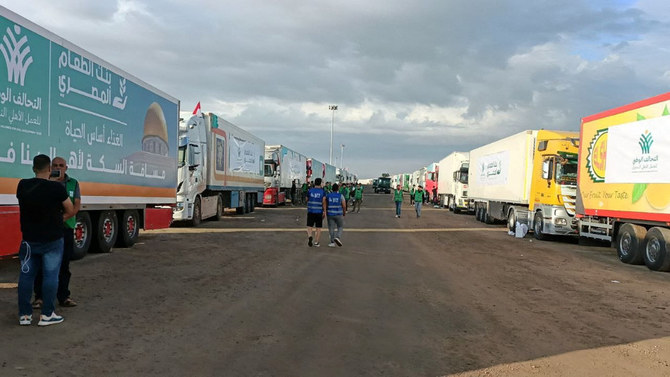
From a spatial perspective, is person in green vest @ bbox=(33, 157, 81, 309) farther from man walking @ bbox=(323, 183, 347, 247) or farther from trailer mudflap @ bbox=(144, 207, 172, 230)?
man walking @ bbox=(323, 183, 347, 247)

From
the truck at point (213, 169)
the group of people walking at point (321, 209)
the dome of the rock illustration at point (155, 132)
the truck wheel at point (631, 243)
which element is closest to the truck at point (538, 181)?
the truck wheel at point (631, 243)

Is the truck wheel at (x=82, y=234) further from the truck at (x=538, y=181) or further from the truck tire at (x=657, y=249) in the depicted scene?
the truck at (x=538, y=181)

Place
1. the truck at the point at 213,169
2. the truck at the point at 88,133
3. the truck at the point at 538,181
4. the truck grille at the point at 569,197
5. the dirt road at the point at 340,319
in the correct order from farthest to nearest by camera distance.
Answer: the truck at the point at 213,169, the truck at the point at 538,181, the truck grille at the point at 569,197, the truck at the point at 88,133, the dirt road at the point at 340,319

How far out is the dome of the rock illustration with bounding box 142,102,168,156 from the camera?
13406 mm

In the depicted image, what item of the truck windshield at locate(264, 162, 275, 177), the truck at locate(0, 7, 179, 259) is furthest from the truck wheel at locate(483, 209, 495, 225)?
the truck at locate(0, 7, 179, 259)

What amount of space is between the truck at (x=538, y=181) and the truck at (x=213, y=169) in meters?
12.5

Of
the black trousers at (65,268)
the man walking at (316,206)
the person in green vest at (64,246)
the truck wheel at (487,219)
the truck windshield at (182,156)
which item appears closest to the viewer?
the person in green vest at (64,246)

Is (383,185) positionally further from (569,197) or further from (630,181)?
(630,181)

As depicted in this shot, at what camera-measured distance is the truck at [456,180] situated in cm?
3538

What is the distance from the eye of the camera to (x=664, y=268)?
11.8 metres

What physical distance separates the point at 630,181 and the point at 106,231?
12.9 meters

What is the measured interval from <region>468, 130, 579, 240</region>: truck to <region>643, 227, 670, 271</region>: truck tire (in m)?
5.23

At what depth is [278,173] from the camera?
37.5 metres

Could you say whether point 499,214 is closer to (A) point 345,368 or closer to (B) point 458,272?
(B) point 458,272
